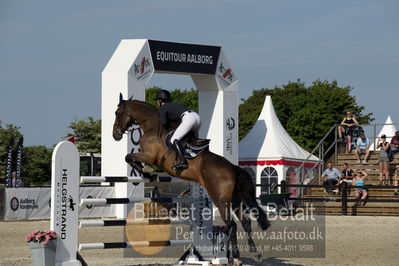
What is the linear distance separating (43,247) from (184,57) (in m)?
14.9

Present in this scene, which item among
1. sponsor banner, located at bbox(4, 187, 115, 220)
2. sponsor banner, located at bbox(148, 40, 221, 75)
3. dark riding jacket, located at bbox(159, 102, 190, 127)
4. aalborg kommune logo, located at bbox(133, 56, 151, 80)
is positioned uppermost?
sponsor banner, located at bbox(148, 40, 221, 75)

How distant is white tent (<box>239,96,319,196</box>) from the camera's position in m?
27.4

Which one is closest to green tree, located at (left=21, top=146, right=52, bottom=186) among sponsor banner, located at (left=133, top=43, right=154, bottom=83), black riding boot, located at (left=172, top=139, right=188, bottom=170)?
sponsor banner, located at (left=133, top=43, right=154, bottom=83)

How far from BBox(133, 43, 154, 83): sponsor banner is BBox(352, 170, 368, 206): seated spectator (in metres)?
6.51

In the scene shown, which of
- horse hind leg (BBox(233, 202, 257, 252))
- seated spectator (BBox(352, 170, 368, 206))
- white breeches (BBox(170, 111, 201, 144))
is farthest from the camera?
seated spectator (BBox(352, 170, 368, 206))

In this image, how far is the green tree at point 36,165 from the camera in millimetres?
46656

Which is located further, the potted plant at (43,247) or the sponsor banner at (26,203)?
the sponsor banner at (26,203)

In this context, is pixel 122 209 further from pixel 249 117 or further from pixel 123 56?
pixel 249 117

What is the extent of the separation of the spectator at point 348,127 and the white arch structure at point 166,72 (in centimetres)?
363

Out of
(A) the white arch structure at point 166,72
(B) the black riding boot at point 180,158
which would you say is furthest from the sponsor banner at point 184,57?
(B) the black riding boot at point 180,158

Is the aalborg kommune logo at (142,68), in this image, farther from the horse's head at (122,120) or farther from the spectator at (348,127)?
the horse's head at (122,120)

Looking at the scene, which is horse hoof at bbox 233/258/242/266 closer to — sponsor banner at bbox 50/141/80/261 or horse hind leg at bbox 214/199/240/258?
horse hind leg at bbox 214/199/240/258

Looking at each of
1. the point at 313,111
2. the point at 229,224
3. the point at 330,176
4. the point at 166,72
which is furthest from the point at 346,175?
the point at 313,111

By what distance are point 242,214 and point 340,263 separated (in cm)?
209
